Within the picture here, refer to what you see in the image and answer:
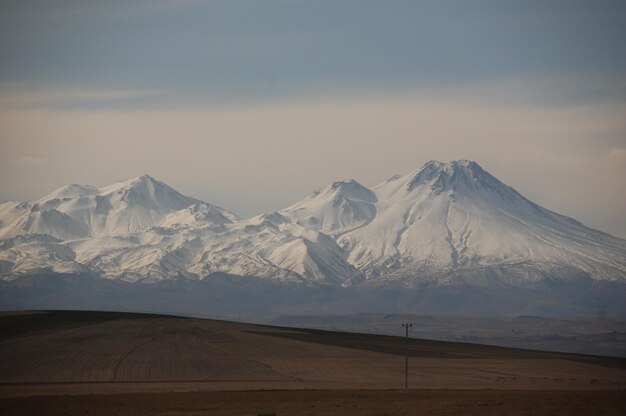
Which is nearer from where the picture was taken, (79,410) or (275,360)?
(79,410)

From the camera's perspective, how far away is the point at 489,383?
398ft

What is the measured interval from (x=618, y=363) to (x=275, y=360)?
5350cm

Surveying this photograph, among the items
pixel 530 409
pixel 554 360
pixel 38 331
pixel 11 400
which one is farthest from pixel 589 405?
pixel 38 331

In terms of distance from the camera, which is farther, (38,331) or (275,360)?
(38,331)

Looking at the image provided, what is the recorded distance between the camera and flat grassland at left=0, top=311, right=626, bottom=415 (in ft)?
300

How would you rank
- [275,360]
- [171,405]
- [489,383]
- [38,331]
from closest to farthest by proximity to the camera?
[171,405]
[489,383]
[275,360]
[38,331]

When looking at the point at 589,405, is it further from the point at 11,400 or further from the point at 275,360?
the point at 275,360

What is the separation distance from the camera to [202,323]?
588 feet

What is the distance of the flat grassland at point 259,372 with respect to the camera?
91.6 metres

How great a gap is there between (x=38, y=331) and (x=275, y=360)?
129ft

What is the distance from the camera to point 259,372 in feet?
429

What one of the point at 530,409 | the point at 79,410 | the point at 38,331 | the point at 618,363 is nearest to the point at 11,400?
the point at 79,410

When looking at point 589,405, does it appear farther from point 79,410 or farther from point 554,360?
point 554,360

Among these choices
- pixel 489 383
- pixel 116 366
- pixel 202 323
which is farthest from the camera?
pixel 202 323
